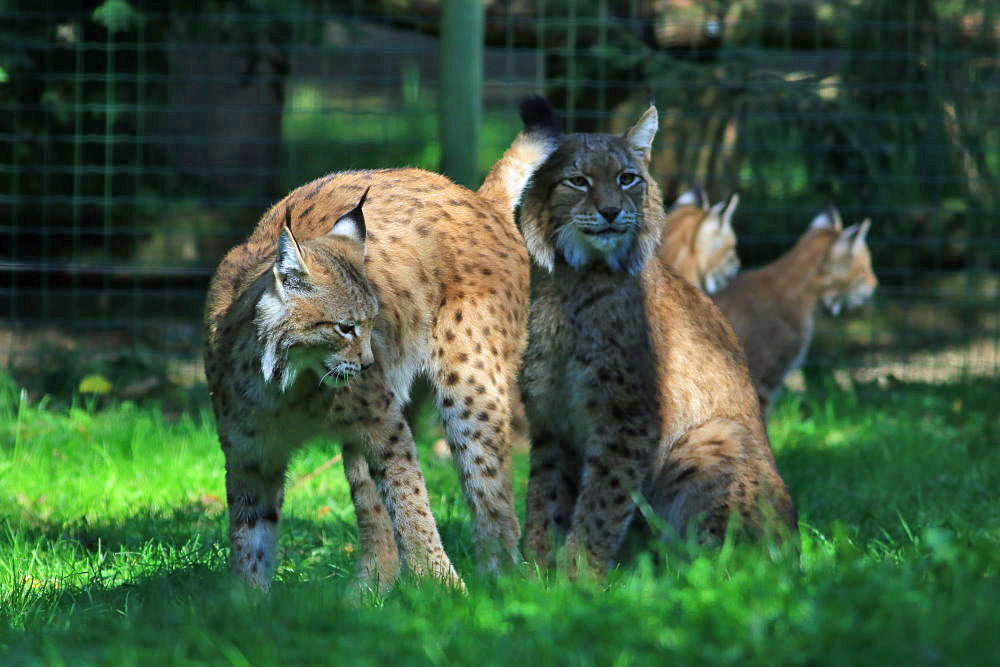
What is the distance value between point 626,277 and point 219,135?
4468 millimetres

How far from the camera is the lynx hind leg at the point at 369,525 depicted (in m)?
4.57

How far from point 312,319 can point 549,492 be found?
1146 mm

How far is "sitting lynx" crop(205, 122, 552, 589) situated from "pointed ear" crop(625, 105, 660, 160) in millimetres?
337

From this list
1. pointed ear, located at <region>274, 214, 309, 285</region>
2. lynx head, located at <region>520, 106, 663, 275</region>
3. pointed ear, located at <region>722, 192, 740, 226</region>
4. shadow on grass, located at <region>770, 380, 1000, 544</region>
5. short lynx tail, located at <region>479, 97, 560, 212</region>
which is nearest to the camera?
pointed ear, located at <region>274, 214, 309, 285</region>

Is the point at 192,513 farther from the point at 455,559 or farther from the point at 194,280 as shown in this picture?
the point at 194,280

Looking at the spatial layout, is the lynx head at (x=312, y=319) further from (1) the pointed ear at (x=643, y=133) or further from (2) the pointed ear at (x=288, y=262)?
(1) the pointed ear at (x=643, y=133)

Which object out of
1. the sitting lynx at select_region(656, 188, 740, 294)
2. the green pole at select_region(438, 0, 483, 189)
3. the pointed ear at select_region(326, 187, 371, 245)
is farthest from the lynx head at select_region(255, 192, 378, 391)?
the sitting lynx at select_region(656, 188, 740, 294)

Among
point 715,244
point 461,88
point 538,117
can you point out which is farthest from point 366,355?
point 715,244

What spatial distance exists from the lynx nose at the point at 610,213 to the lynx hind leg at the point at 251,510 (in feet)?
4.50

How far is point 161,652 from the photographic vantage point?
3.07 m

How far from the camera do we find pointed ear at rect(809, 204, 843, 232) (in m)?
8.21

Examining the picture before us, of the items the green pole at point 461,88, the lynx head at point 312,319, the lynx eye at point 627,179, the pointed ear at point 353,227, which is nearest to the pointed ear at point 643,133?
the lynx eye at point 627,179

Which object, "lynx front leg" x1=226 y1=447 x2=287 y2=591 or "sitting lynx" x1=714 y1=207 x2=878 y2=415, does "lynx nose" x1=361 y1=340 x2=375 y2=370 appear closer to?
"lynx front leg" x1=226 y1=447 x2=287 y2=591

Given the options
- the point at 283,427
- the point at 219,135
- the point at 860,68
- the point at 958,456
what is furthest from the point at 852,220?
the point at 283,427
